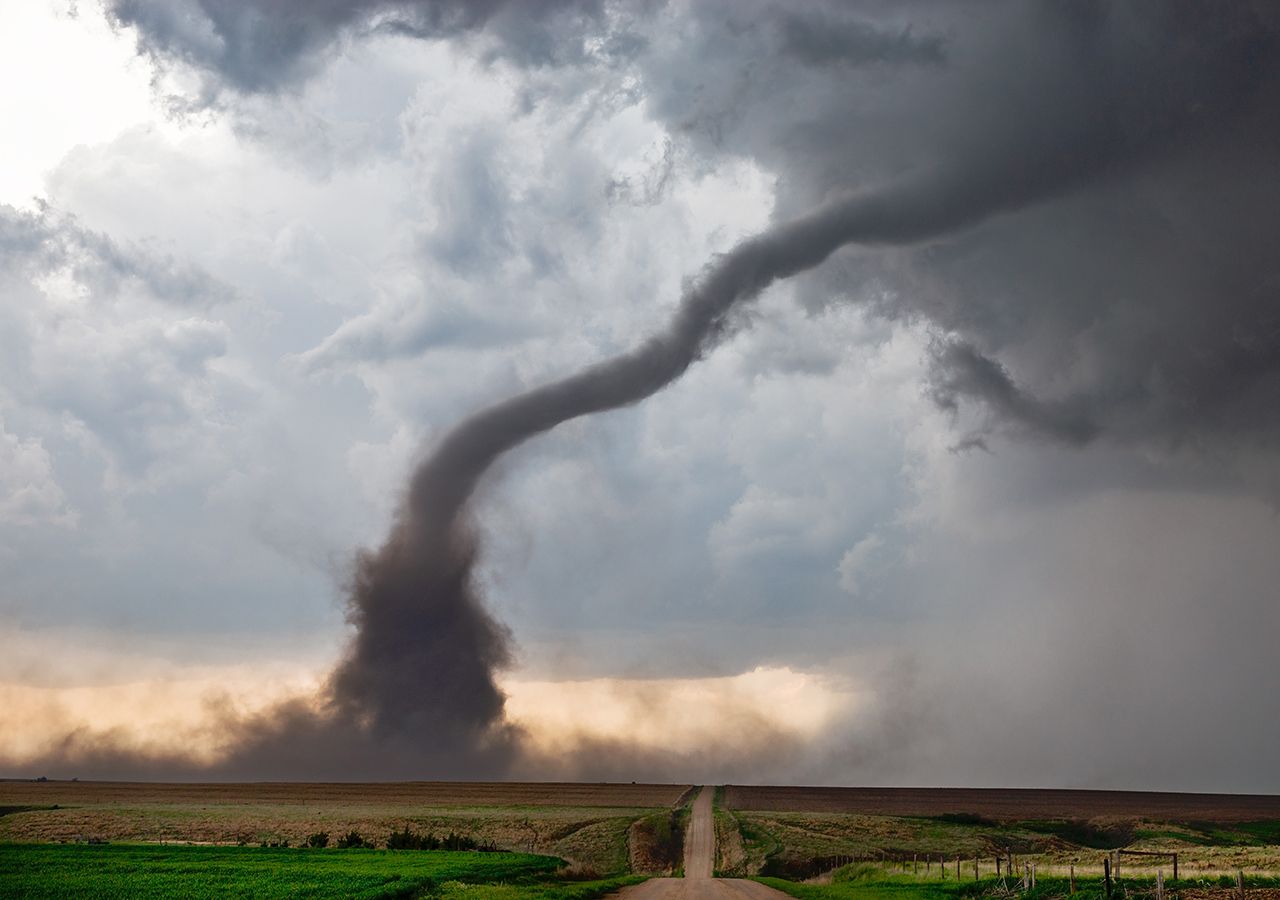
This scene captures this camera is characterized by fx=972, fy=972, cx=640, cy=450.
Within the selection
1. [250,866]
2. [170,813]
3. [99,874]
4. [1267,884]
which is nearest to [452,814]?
[170,813]

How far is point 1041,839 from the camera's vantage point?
4466 inches

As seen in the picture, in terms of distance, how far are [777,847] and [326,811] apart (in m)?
75.9

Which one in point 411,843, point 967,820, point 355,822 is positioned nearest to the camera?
point 411,843

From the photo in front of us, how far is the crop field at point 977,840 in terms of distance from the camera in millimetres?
70625

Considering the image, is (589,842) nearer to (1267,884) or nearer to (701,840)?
(701,840)

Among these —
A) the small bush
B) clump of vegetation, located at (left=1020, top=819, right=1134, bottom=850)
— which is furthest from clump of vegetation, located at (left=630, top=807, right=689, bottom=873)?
clump of vegetation, located at (left=1020, top=819, right=1134, bottom=850)

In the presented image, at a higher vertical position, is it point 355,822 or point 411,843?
point 411,843

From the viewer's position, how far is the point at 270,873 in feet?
209

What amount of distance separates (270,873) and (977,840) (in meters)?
78.7

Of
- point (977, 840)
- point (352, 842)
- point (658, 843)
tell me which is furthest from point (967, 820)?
point (352, 842)

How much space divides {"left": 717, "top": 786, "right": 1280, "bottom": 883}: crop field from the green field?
27.3 meters

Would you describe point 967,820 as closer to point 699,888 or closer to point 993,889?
point 699,888

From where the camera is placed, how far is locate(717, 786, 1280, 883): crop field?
7062 centimetres

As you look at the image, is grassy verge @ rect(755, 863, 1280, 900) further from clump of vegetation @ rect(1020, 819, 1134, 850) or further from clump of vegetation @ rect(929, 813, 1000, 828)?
clump of vegetation @ rect(929, 813, 1000, 828)
